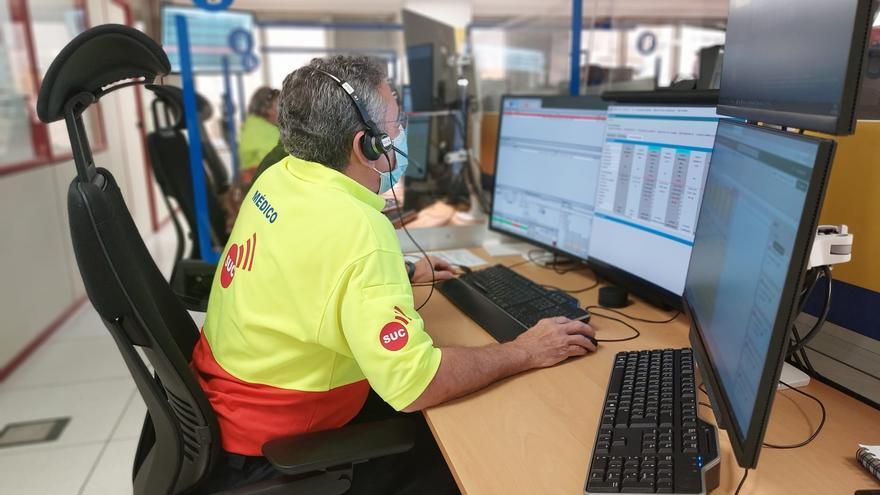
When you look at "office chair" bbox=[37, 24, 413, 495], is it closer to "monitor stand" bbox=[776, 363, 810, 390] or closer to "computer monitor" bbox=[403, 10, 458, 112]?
"monitor stand" bbox=[776, 363, 810, 390]

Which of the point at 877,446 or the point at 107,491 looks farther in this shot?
the point at 107,491

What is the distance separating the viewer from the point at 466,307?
139 centimetres

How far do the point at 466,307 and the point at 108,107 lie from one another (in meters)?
5.00

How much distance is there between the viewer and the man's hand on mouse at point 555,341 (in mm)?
1093

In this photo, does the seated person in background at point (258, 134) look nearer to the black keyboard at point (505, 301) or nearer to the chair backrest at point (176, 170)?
the chair backrest at point (176, 170)

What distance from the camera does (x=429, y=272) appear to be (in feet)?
5.49

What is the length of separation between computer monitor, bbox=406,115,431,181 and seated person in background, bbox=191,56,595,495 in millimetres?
1010

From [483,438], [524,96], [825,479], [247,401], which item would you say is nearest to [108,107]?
[524,96]

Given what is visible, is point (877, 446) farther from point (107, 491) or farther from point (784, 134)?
point (107, 491)

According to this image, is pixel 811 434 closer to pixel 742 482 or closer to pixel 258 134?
pixel 742 482

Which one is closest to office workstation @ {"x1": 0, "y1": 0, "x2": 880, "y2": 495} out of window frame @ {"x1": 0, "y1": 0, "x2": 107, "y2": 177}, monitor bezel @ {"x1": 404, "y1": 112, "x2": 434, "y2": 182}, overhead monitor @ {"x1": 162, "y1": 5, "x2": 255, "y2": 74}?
monitor bezel @ {"x1": 404, "y1": 112, "x2": 434, "y2": 182}

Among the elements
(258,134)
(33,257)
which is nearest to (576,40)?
(258,134)

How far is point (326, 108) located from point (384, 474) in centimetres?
71

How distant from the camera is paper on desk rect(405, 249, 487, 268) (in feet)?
5.96
